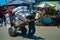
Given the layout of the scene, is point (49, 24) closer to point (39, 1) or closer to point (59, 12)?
point (59, 12)

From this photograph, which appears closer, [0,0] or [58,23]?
[58,23]

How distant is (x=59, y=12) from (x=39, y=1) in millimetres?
7690

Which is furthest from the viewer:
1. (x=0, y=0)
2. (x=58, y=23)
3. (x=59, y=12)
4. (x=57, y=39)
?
(x=0, y=0)

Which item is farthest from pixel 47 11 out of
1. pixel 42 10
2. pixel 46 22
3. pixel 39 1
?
pixel 39 1

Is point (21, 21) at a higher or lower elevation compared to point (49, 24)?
higher

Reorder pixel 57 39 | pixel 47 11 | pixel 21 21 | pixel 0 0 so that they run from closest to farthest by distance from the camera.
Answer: pixel 57 39
pixel 21 21
pixel 47 11
pixel 0 0

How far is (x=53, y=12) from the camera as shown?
60.5ft

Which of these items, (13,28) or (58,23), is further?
(58,23)

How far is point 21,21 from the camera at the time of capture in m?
9.18

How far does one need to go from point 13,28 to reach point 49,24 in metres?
7.14

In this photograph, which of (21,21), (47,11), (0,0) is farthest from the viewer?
(0,0)

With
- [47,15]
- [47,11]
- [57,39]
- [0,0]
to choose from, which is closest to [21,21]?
[57,39]

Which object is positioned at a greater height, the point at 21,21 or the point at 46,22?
the point at 21,21

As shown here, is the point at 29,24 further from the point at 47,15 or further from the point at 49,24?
the point at 47,15
